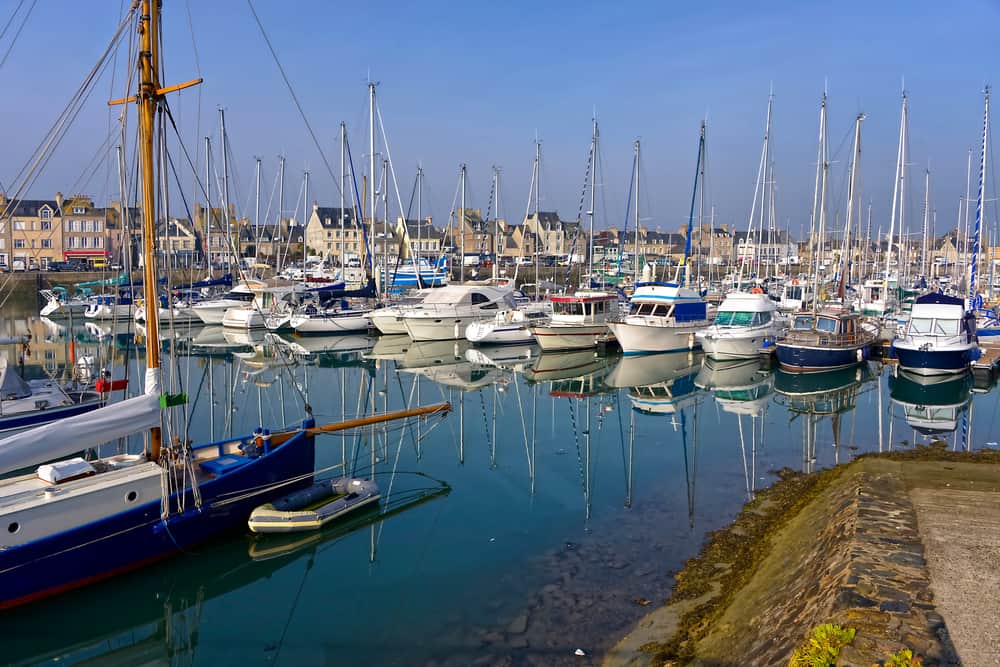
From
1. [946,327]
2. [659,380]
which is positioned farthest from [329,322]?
[946,327]

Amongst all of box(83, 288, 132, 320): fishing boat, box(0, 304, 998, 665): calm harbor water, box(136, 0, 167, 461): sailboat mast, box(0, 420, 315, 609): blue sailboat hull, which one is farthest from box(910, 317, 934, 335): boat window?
box(83, 288, 132, 320): fishing boat

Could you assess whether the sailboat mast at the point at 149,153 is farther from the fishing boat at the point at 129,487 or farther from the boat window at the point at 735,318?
the boat window at the point at 735,318

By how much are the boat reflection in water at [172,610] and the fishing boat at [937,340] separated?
86.0ft

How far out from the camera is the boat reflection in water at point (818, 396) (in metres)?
22.2

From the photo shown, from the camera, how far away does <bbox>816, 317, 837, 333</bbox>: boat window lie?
34.6 meters

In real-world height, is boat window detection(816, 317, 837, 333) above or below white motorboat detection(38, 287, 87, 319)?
above

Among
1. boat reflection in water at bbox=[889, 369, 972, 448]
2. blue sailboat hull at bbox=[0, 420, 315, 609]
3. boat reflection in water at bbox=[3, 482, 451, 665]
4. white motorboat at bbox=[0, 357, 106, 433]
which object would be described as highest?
white motorboat at bbox=[0, 357, 106, 433]

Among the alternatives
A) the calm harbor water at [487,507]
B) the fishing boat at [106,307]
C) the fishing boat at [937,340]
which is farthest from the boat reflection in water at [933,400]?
the fishing boat at [106,307]

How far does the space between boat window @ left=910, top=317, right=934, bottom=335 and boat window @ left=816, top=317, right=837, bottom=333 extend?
313cm

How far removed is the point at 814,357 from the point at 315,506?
25.2 meters

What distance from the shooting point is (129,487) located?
12352mm

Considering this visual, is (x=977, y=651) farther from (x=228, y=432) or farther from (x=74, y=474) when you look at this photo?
(x=228, y=432)

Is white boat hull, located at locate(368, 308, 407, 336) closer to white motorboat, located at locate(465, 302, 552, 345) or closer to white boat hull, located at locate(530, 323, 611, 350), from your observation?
Result: white motorboat, located at locate(465, 302, 552, 345)

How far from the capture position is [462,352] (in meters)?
40.7
